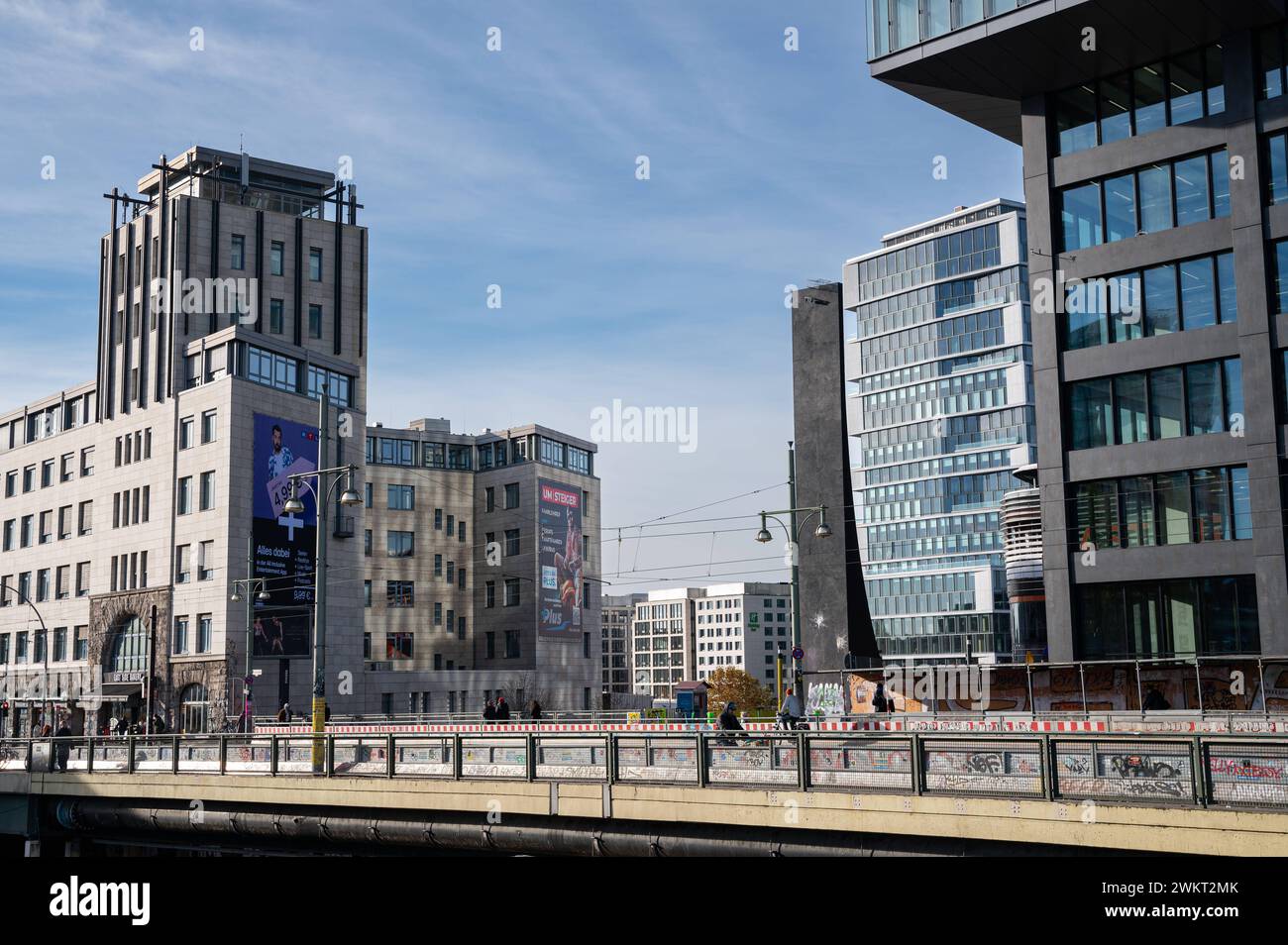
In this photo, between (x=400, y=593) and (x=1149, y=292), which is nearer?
(x=1149, y=292)

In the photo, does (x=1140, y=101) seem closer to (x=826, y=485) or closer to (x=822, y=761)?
(x=826, y=485)

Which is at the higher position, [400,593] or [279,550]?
[279,550]

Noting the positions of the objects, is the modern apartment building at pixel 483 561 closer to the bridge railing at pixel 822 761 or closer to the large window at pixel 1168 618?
the large window at pixel 1168 618

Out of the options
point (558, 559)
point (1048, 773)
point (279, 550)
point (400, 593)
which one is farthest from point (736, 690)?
point (1048, 773)

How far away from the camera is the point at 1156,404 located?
3703cm

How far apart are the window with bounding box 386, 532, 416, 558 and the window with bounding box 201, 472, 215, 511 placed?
115 feet

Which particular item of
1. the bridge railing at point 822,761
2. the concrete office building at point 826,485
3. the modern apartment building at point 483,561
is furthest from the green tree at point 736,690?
the bridge railing at point 822,761

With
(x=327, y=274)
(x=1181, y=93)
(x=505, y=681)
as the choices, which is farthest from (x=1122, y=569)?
(x=505, y=681)

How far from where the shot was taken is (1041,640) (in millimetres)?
50031

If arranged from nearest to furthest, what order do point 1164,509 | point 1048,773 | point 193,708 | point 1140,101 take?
point 1048,773 → point 1164,509 → point 1140,101 → point 193,708

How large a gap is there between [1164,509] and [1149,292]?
249 inches

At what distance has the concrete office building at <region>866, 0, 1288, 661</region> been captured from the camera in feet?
114

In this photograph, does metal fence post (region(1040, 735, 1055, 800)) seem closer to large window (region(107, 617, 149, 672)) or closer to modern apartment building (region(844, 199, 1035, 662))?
large window (region(107, 617, 149, 672))

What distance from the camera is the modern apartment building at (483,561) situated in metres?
101
